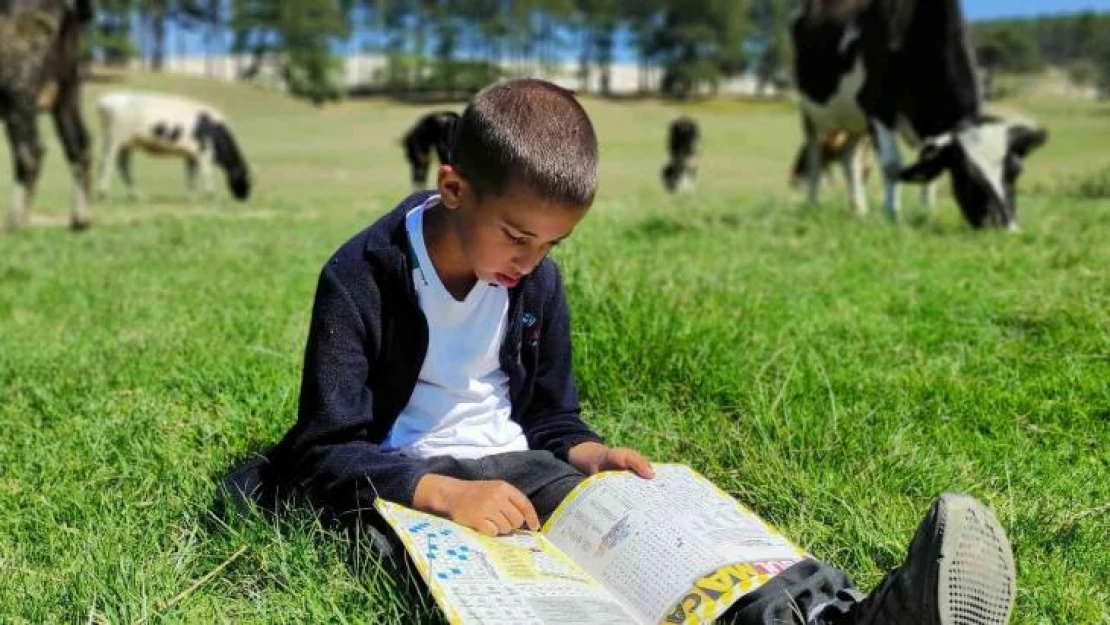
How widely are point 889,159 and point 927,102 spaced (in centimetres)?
52

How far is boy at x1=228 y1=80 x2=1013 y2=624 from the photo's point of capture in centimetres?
213

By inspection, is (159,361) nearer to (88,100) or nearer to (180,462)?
(180,462)

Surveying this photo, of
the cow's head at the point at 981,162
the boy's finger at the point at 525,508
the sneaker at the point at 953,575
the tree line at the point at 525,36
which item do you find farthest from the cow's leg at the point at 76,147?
the tree line at the point at 525,36

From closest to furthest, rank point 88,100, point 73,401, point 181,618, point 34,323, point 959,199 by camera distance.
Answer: point 181,618
point 73,401
point 34,323
point 959,199
point 88,100

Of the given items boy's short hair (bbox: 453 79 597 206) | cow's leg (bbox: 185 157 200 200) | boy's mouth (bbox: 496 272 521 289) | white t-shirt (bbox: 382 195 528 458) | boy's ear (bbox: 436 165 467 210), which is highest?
boy's short hair (bbox: 453 79 597 206)

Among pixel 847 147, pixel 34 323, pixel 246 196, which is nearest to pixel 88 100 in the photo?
pixel 246 196

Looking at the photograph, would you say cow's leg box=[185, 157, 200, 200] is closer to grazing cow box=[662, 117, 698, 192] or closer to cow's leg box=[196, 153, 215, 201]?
cow's leg box=[196, 153, 215, 201]

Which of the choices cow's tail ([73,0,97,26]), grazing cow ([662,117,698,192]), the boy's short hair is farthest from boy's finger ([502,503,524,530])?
grazing cow ([662,117,698,192])

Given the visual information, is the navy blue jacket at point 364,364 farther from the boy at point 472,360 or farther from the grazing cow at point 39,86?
the grazing cow at point 39,86

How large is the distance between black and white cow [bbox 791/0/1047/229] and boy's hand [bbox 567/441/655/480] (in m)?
6.15

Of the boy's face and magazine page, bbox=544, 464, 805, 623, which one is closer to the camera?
magazine page, bbox=544, 464, 805, 623

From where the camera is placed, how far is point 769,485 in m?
2.61

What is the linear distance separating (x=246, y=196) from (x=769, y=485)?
56.2ft

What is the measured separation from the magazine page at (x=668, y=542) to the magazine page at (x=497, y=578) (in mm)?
56
